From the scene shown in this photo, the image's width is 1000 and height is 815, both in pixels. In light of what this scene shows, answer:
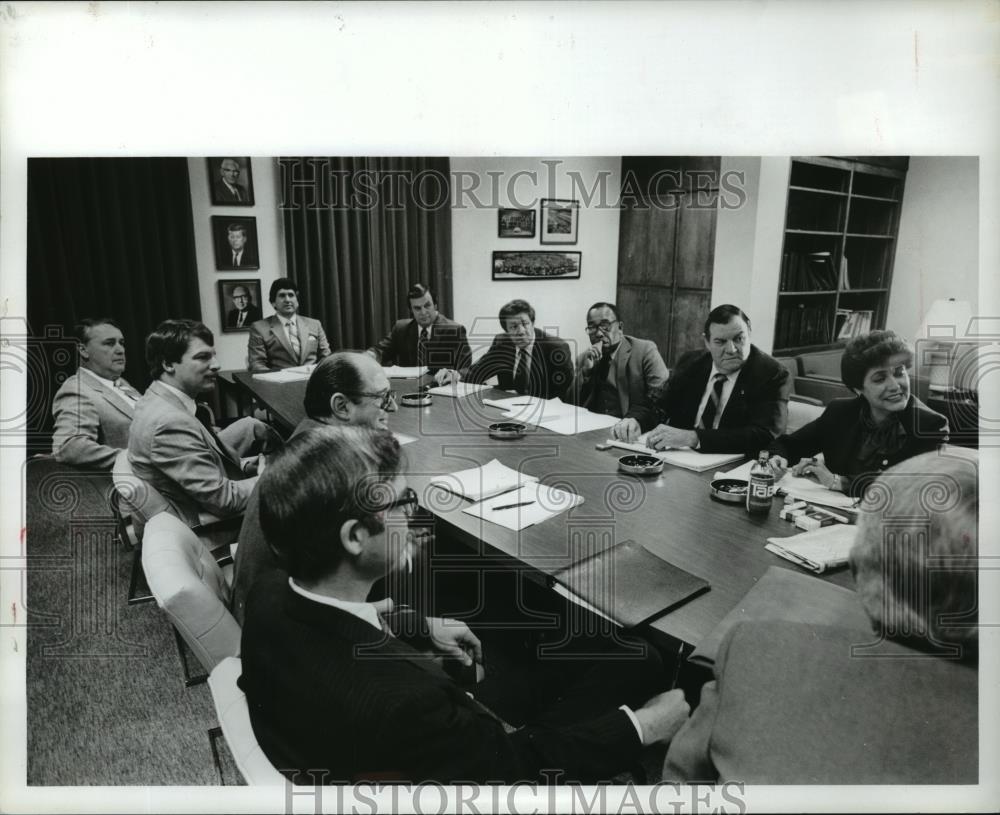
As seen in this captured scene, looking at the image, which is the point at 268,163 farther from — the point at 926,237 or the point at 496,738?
the point at 926,237

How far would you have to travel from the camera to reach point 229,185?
54.3 inches

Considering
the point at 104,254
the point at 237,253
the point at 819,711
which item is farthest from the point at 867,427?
the point at 104,254

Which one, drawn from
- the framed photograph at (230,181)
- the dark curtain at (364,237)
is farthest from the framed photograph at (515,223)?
the framed photograph at (230,181)

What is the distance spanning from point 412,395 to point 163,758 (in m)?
1.48

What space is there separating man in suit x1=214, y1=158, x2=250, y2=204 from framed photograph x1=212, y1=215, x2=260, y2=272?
0.34 metres

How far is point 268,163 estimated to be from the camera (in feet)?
4.03

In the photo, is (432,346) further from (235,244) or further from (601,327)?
(235,244)

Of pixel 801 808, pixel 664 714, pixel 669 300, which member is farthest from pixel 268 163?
pixel 669 300

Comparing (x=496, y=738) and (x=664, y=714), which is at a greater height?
(x=496, y=738)

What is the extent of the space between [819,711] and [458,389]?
2.02 m

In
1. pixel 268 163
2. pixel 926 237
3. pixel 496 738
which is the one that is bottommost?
pixel 496 738

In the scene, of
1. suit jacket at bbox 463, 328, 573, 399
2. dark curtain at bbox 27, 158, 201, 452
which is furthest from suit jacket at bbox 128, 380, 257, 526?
suit jacket at bbox 463, 328, 573, 399

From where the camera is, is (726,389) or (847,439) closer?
(847,439)

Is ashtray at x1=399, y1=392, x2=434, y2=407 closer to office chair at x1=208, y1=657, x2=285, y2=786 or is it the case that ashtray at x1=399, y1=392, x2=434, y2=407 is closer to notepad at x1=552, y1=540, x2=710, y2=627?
notepad at x1=552, y1=540, x2=710, y2=627
